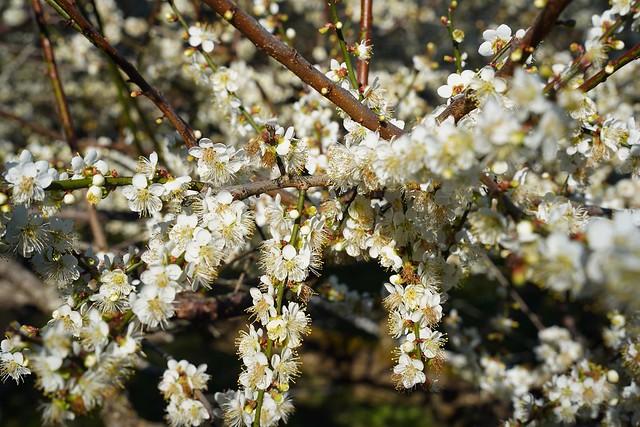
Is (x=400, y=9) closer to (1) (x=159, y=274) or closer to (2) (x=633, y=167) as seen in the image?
(2) (x=633, y=167)

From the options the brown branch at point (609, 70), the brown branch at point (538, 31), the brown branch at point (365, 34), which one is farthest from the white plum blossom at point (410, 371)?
the brown branch at point (365, 34)

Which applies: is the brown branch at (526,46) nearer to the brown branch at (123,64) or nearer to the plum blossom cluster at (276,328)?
the plum blossom cluster at (276,328)

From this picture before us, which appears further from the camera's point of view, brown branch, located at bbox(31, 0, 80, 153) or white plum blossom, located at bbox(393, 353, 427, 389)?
brown branch, located at bbox(31, 0, 80, 153)

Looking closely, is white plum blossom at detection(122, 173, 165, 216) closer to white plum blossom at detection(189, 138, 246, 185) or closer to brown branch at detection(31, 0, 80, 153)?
white plum blossom at detection(189, 138, 246, 185)

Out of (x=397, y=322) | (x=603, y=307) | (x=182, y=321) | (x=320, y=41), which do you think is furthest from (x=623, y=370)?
(x=320, y=41)

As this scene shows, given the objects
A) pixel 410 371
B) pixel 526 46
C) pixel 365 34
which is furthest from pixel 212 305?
pixel 526 46

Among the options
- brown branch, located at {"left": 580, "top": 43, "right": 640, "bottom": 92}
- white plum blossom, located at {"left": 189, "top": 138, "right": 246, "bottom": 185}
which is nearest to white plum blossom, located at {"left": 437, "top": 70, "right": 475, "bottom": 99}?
brown branch, located at {"left": 580, "top": 43, "right": 640, "bottom": 92}
